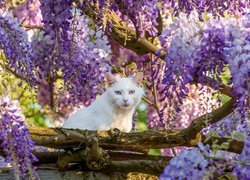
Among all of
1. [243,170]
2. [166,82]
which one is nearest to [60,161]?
[166,82]

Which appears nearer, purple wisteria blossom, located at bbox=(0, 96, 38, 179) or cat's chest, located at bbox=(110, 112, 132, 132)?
purple wisteria blossom, located at bbox=(0, 96, 38, 179)

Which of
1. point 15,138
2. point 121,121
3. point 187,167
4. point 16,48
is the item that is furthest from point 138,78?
point 187,167

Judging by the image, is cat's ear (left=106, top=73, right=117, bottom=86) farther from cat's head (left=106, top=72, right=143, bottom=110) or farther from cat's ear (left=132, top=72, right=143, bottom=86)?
cat's ear (left=132, top=72, right=143, bottom=86)

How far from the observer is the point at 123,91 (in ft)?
19.8

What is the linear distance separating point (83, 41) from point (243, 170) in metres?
2.56

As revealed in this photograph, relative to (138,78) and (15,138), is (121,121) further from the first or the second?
(15,138)

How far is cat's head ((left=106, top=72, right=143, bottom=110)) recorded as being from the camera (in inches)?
236

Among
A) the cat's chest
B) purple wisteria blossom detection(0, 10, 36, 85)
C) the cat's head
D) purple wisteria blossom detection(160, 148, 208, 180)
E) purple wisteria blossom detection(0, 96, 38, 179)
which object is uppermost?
the cat's head

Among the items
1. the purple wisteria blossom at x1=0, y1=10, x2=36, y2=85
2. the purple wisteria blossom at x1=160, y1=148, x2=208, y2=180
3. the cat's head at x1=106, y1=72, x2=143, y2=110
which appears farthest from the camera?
the cat's head at x1=106, y1=72, x2=143, y2=110

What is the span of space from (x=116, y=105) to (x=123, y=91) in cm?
11

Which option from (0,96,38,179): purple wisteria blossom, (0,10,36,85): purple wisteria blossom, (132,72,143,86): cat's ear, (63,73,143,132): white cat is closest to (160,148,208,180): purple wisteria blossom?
(0,96,38,179): purple wisteria blossom

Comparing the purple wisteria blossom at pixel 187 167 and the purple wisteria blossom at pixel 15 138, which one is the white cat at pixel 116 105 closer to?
the purple wisteria blossom at pixel 15 138

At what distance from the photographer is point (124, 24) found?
5.22 metres

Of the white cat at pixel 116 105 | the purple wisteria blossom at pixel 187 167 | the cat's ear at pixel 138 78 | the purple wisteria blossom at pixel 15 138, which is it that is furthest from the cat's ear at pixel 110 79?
the purple wisteria blossom at pixel 187 167
